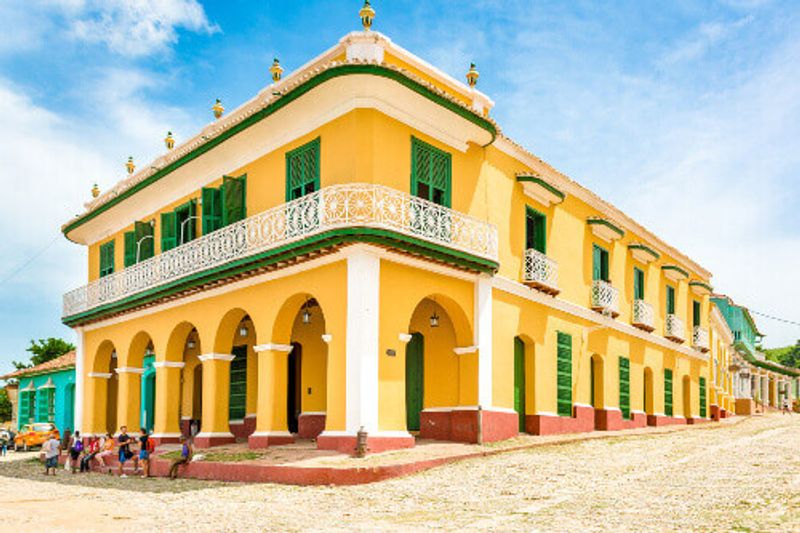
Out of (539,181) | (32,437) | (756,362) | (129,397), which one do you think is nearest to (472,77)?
(539,181)

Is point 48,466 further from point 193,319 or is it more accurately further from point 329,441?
point 329,441

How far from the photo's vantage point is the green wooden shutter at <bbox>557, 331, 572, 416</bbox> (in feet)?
71.2

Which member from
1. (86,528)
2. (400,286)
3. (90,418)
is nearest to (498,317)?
(400,286)

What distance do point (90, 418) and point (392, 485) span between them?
16.1m

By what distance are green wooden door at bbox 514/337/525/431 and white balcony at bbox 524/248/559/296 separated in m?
1.46

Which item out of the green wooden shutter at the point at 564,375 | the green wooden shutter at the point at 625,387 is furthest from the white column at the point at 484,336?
the green wooden shutter at the point at 625,387

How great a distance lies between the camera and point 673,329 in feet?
99.2

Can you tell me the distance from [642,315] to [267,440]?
14789 millimetres

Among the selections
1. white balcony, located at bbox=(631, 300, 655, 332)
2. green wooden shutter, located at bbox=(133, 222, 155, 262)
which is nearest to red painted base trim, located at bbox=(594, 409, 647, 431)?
white balcony, located at bbox=(631, 300, 655, 332)

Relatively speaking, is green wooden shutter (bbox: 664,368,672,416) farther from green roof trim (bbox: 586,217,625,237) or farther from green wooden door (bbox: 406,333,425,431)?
green wooden door (bbox: 406,333,425,431)

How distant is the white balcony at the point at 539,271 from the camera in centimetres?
2036

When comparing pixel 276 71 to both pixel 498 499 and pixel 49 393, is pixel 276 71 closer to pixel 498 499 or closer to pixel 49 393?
pixel 498 499

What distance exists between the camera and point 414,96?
16688mm

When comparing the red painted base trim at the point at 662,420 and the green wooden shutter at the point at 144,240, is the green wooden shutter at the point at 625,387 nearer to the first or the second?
the red painted base trim at the point at 662,420
